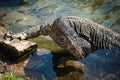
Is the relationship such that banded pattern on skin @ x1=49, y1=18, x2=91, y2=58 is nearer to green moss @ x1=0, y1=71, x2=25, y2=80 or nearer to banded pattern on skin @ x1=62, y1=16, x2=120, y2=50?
banded pattern on skin @ x1=62, y1=16, x2=120, y2=50

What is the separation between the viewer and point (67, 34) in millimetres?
5984

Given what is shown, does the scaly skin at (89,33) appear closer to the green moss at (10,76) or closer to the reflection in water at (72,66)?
the reflection in water at (72,66)

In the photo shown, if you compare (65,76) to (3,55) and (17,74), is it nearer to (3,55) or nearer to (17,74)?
(17,74)

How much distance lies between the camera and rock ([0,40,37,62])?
6.06 m

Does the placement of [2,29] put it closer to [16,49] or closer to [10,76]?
[16,49]

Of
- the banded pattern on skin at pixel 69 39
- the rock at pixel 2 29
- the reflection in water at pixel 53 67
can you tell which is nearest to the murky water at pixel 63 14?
the reflection in water at pixel 53 67

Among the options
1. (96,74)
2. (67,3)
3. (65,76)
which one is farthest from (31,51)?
(67,3)

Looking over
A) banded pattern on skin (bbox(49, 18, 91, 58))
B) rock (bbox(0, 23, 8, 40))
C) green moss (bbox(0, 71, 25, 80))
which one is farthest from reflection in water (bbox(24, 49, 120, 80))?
rock (bbox(0, 23, 8, 40))

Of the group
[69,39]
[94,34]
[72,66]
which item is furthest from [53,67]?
[94,34]

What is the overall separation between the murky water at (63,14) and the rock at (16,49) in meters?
0.22

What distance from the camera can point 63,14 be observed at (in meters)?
8.70

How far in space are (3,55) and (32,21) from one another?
245 cm

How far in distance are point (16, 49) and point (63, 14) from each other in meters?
3.01

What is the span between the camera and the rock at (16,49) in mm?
6062
